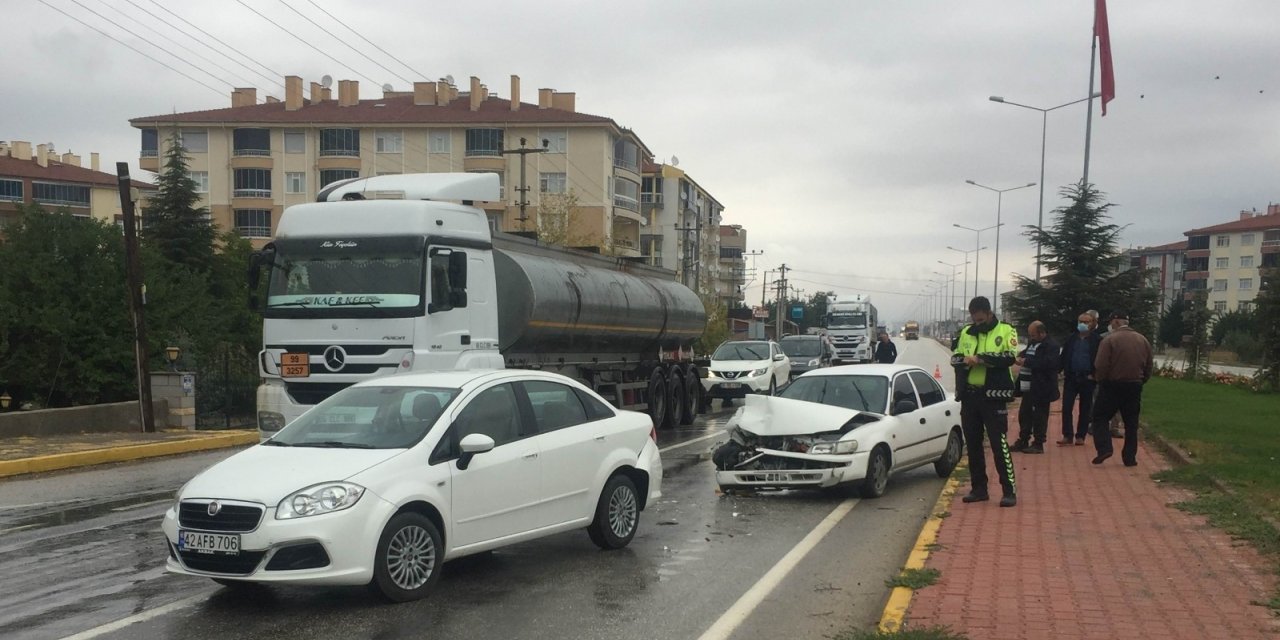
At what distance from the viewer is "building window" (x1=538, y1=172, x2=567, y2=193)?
73875 mm

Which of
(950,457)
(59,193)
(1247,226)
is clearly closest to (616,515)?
(950,457)

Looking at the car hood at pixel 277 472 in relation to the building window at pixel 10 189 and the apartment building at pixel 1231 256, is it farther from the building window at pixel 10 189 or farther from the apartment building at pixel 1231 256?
the apartment building at pixel 1231 256

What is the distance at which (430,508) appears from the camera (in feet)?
24.4

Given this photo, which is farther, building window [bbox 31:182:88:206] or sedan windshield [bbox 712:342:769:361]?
building window [bbox 31:182:88:206]

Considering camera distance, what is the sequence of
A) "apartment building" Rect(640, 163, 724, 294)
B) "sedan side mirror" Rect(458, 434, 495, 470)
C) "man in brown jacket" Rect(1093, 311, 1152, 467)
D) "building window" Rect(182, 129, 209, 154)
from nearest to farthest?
"sedan side mirror" Rect(458, 434, 495, 470), "man in brown jacket" Rect(1093, 311, 1152, 467), "building window" Rect(182, 129, 209, 154), "apartment building" Rect(640, 163, 724, 294)

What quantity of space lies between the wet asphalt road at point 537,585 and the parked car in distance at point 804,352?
27.6m

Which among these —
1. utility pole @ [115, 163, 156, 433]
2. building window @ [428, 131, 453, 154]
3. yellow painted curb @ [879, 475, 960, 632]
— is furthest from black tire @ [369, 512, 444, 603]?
building window @ [428, 131, 453, 154]

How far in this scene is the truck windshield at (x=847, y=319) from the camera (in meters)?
62.3

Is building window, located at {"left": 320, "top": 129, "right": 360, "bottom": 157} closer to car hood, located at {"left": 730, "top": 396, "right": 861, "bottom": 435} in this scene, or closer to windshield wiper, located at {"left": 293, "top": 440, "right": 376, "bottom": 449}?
car hood, located at {"left": 730, "top": 396, "right": 861, "bottom": 435}

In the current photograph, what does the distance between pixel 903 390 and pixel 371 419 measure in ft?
23.7

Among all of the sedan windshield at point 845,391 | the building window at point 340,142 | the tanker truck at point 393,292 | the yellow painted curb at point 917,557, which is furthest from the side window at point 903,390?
the building window at point 340,142

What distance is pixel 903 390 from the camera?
43.6ft

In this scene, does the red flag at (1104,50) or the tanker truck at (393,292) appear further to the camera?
the red flag at (1104,50)

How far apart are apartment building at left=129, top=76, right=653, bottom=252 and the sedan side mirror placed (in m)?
64.2
